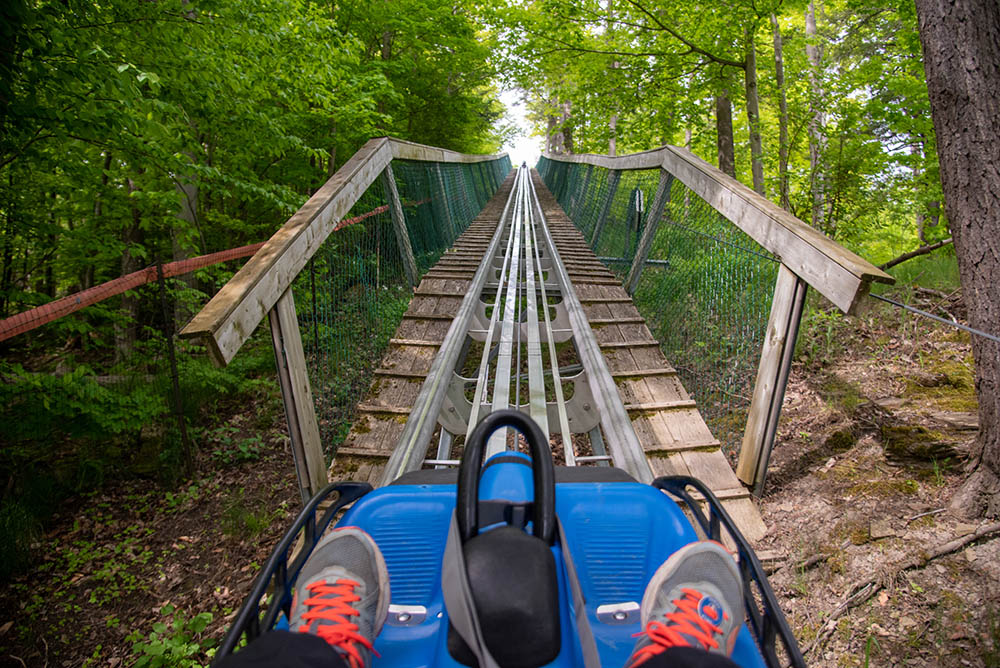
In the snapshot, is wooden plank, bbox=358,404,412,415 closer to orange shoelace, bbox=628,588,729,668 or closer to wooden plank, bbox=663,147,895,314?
orange shoelace, bbox=628,588,729,668

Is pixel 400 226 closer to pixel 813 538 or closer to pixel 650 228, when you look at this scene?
pixel 650 228

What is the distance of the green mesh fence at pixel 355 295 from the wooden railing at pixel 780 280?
2.06 meters

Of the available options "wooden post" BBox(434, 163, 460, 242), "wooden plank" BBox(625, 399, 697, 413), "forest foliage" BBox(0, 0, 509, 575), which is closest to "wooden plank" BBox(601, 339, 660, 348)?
"wooden plank" BBox(625, 399, 697, 413)

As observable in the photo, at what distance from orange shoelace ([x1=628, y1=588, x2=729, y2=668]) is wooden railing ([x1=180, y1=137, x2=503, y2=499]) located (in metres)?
1.30

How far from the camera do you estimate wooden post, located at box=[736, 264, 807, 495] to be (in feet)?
6.59

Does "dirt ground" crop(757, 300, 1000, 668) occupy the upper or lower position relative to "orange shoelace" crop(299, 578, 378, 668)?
lower

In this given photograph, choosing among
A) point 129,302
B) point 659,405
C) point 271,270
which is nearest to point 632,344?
point 659,405

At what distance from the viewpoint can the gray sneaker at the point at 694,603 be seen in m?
1.03

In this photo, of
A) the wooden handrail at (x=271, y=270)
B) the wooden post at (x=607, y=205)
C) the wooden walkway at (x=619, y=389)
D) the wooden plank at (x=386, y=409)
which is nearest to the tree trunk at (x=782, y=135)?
the wooden post at (x=607, y=205)

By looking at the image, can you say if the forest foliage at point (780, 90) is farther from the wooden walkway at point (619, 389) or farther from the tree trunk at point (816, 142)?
the wooden walkway at point (619, 389)

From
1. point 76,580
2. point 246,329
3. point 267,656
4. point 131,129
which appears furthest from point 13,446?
point 267,656

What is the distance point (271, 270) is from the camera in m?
1.79

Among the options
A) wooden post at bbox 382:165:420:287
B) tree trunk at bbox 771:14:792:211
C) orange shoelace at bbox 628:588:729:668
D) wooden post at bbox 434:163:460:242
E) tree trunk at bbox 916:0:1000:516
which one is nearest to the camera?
orange shoelace at bbox 628:588:729:668

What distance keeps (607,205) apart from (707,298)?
3.62 m
